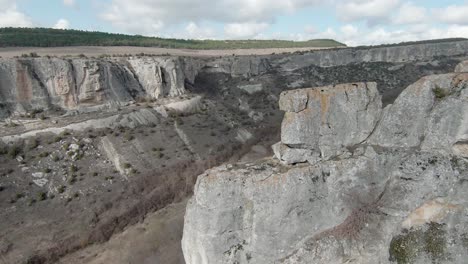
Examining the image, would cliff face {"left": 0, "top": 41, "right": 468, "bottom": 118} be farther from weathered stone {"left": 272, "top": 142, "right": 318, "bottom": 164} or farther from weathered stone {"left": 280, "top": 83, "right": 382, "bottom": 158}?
weathered stone {"left": 280, "top": 83, "right": 382, "bottom": 158}

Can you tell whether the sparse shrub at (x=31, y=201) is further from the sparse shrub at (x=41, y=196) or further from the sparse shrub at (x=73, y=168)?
the sparse shrub at (x=73, y=168)

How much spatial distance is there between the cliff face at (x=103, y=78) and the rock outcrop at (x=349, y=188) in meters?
29.3

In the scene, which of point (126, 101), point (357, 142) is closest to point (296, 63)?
point (126, 101)

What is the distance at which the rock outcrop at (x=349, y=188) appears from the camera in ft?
42.0

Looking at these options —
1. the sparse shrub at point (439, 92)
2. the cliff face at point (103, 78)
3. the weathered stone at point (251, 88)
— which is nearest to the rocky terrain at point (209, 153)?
the sparse shrub at point (439, 92)

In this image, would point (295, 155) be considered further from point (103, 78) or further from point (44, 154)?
point (103, 78)

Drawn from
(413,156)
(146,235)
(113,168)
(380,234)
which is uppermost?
(413,156)

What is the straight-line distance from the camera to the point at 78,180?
31172mm

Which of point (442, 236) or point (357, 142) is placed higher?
point (357, 142)

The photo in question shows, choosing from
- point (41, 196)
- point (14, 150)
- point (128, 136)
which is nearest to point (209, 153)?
point (128, 136)

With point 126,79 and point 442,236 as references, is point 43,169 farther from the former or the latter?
point 442,236

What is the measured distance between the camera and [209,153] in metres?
39.1

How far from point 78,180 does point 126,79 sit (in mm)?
17722

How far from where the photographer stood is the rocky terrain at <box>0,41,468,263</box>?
45.2ft
